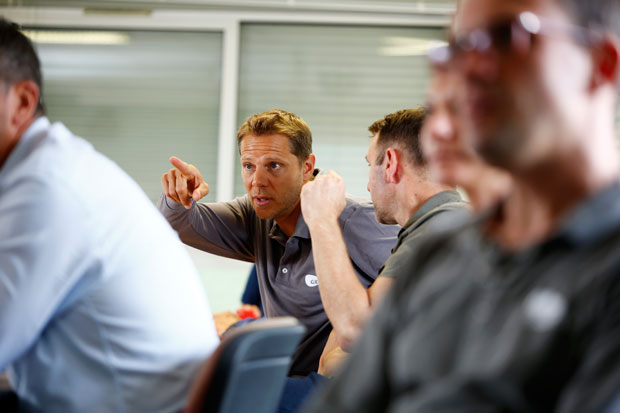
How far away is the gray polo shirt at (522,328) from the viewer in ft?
1.79

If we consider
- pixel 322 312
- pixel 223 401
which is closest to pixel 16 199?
pixel 223 401

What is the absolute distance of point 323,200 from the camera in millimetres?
2002

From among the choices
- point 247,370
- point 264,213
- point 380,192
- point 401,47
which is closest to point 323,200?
point 380,192

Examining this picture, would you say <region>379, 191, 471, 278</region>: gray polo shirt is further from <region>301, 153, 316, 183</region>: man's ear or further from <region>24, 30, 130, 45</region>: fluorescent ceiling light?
<region>24, 30, 130, 45</region>: fluorescent ceiling light

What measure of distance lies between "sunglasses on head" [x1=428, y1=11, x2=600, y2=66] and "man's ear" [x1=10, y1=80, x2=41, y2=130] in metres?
1.01

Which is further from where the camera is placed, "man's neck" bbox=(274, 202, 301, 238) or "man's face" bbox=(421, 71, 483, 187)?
"man's neck" bbox=(274, 202, 301, 238)

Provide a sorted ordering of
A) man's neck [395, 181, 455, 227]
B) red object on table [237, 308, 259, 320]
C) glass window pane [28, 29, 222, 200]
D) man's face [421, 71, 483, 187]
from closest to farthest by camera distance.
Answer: man's face [421, 71, 483, 187] < man's neck [395, 181, 455, 227] < red object on table [237, 308, 259, 320] < glass window pane [28, 29, 222, 200]

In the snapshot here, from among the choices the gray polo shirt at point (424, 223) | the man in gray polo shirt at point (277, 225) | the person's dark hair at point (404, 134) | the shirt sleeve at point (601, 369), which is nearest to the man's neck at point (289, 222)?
the man in gray polo shirt at point (277, 225)

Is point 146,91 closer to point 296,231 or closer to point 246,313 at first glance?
point 246,313

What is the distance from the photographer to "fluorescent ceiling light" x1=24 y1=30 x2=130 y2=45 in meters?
4.18

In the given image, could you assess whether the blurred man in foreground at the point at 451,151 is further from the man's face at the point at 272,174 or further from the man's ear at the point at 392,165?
the man's face at the point at 272,174

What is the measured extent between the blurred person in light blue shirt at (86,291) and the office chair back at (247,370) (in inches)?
5.7

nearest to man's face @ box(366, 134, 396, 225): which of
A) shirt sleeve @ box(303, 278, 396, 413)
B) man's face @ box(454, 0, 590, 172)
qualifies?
shirt sleeve @ box(303, 278, 396, 413)

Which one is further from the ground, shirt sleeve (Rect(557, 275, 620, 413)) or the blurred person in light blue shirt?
shirt sleeve (Rect(557, 275, 620, 413))
